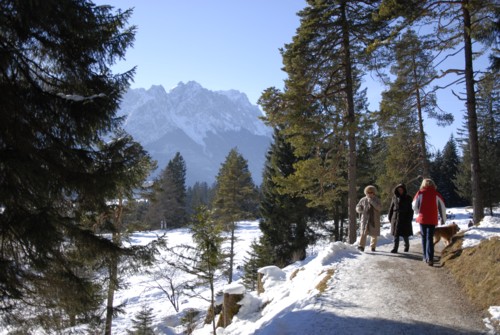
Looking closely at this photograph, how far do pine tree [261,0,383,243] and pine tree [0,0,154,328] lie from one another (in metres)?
7.09

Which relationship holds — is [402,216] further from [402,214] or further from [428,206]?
[428,206]

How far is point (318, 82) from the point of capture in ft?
44.7

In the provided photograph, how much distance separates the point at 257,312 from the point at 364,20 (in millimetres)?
11058

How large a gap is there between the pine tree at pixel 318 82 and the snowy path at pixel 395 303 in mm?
5417

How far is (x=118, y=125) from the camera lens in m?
6.87

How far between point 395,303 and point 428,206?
10.5 ft

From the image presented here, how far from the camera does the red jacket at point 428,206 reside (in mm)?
7941

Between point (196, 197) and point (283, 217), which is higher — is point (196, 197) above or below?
above

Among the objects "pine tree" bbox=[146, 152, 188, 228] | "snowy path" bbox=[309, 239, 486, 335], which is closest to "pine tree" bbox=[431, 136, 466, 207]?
"pine tree" bbox=[146, 152, 188, 228]

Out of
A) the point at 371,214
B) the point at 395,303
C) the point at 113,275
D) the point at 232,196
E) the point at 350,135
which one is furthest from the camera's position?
the point at 232,196

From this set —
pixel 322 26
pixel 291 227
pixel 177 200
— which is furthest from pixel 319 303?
pixel 177 200

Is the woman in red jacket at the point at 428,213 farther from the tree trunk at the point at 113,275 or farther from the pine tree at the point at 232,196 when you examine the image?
the pine tree at the point at 232,196

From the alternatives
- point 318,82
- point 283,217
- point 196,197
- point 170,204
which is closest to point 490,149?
point 283,217

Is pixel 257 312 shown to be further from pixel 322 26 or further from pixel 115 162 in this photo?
pixel 322 26
